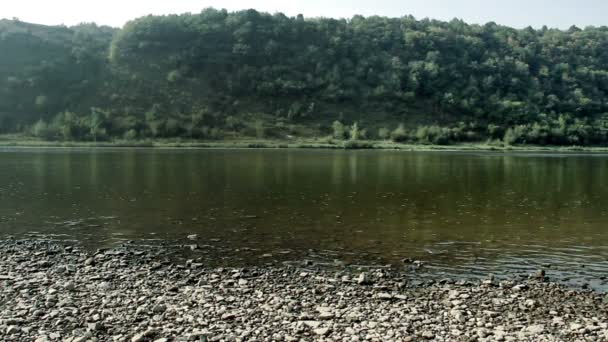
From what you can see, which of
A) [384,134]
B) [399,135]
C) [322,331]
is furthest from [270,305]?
[384,134]

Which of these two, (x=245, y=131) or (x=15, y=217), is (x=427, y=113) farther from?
(x=15, y=217)

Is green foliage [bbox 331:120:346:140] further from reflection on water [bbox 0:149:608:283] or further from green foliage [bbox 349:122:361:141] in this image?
reflection on water [bbox 0:149:608:283]

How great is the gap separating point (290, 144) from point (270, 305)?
378ft

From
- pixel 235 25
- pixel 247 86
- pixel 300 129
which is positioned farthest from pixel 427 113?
pixel 235 25

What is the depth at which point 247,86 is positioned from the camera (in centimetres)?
16525

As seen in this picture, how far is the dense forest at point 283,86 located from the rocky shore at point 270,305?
116675 millimetres

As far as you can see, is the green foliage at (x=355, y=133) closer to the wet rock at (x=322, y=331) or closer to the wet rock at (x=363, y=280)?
the wet rock at (x=363, y=280)

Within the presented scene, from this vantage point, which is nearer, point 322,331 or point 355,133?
point 322,331

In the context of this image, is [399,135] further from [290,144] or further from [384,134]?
[290,144]

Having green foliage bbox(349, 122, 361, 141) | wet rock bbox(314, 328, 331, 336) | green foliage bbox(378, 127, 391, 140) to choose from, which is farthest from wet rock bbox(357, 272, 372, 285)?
green foliage bbox(378, 127, 391, 140)

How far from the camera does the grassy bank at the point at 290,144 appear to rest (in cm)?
11819

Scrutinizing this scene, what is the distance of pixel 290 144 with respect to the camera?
419 feet

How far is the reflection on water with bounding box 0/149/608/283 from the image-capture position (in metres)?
19.7

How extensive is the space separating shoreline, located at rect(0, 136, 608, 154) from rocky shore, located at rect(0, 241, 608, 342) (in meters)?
105
